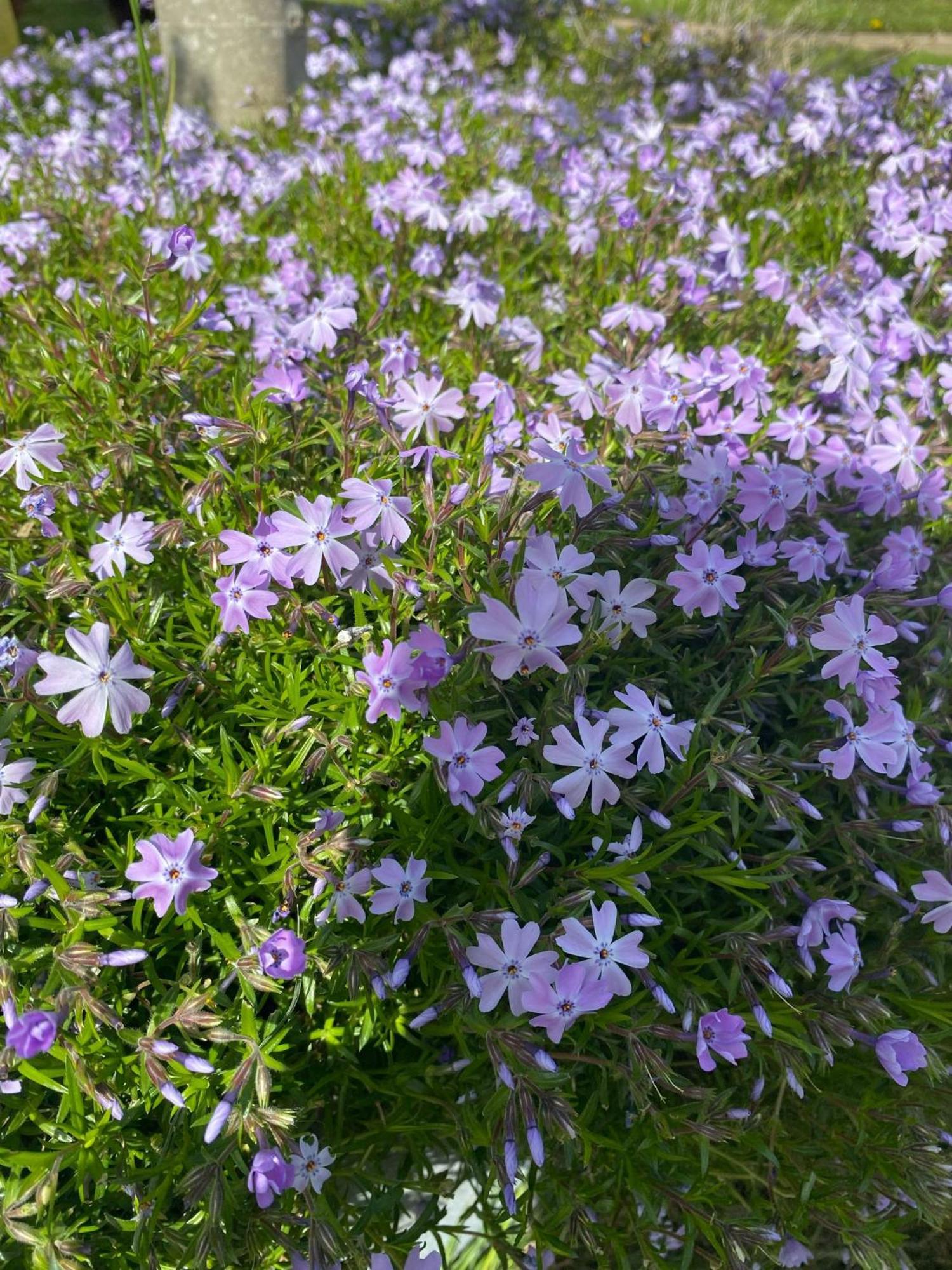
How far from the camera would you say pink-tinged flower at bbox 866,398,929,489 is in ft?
7.57

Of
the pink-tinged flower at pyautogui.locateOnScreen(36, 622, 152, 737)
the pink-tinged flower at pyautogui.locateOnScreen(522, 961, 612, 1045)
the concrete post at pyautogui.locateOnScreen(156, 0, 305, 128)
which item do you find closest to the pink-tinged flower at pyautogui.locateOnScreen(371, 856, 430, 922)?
the pink-tinged flower at pyautogui.locateOnScreen(522, 961, 612, 1045)

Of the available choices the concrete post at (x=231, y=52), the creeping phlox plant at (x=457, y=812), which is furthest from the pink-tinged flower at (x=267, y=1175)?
the concrete post at (x=231, y=52)

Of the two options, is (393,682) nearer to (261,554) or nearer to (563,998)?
(261,554)

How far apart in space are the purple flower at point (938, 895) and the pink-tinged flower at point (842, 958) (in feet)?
0.44

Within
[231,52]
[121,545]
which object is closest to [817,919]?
[121,545]

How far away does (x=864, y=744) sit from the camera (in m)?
1.63

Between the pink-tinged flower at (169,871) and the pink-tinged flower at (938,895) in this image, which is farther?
the pink-tinged flower at (938,895)

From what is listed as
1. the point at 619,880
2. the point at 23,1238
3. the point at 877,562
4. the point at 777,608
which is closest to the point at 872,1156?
the point at 619,880

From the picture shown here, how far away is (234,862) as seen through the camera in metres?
1.71

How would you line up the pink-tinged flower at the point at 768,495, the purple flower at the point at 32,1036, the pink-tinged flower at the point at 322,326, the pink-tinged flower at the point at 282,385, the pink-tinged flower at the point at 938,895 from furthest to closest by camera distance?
the pink-tinged flower at the point at 322,326 < the pink-tinged flower at the point at 282,385 < the pink-tinged flower at the point at 768,495 < the pink-tinged flower at the point at 938,895 < the purple flower at the point at 32,1036

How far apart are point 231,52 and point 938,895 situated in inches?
204

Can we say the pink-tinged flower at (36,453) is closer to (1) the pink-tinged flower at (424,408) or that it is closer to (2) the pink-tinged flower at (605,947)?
(1) the pink-tinged flower at (424,408)

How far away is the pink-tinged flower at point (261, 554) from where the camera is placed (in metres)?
1.65

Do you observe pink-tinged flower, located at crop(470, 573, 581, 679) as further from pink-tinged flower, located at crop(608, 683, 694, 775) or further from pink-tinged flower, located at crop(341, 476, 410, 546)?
pink-tinged flower, located at crop(341, 476, 410, 546)
